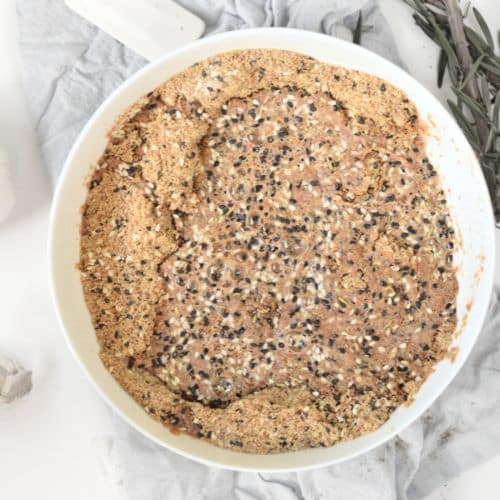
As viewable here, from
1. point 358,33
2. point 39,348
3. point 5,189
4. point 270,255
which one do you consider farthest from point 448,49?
point 39,348

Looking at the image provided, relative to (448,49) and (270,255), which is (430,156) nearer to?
(448,49)

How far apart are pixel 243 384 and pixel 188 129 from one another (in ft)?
1.95

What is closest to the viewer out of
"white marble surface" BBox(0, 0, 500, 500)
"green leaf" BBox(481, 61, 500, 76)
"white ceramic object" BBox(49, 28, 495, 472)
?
"white ceramic object" BBox(49, 28, 495, 472)

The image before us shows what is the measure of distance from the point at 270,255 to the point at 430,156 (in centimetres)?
42

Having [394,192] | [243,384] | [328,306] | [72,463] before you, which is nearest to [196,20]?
[394,192]

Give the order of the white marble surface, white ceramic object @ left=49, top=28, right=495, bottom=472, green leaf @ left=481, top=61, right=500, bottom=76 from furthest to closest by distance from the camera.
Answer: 1. the white marble surface
2. green leaf @ left=481, top=61, right=500, bottom=76
3. white ceramic object @ left=49, top=28, right=495, bottom=472

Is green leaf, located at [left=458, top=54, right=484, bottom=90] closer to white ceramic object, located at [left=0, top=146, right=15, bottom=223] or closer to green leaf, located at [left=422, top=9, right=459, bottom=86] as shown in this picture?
green leaf, located at [left=422, top=9, right=459, bottom=86]

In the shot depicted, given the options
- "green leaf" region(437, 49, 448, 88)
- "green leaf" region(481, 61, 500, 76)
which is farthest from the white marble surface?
"green leaf" region(481, 61, 500, 76)

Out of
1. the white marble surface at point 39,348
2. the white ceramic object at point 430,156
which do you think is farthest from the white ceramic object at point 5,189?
the white ceramic object at point 430,156

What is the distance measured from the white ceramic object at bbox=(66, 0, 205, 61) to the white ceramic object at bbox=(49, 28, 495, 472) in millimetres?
183

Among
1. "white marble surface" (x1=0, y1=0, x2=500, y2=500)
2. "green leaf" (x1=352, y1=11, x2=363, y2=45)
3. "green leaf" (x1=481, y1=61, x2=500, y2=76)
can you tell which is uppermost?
"green leaf" (x1=352, y1=11, x2=363, y2=45)

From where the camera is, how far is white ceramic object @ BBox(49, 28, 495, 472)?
158 cm

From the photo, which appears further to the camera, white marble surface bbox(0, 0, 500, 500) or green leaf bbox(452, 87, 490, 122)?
white marble surface bbox(0, 0, 500, 500)

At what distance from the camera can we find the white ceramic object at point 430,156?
62.2 inches
